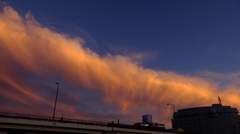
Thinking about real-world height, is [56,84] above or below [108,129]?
above

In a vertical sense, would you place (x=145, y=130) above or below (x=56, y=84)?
below

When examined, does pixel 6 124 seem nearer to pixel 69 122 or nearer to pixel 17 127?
pixel 17 127

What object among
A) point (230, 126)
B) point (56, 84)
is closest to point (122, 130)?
point (56, 84)

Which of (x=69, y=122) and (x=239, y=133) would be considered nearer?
(x=69, y=122)

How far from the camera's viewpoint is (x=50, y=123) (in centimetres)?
5025

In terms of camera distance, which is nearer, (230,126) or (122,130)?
(122,130)

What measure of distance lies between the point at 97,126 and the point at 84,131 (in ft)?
13.8

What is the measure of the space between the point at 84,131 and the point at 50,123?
449 inches

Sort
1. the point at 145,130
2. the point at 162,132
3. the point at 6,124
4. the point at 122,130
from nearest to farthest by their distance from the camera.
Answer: the point at 6,124 < the point at 122,130 < the point at 145,130 < the point at 162,132

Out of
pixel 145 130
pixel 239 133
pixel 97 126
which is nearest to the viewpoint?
pixel 97 126

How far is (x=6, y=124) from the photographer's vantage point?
146 ft

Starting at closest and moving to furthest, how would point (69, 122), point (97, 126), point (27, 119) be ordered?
point (27, 119)
point (69, 122)
point (97, 126)

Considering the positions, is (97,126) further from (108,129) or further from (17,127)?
(17,127)

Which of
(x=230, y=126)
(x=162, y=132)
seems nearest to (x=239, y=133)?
(x=230, y=126)
